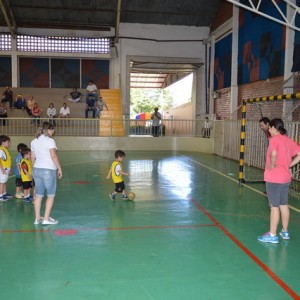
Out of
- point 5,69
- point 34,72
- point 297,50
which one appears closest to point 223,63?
point 297,50

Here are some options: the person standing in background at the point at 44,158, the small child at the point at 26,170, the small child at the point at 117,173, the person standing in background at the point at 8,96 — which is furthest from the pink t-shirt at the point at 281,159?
the person standing in background at the point at 8,96

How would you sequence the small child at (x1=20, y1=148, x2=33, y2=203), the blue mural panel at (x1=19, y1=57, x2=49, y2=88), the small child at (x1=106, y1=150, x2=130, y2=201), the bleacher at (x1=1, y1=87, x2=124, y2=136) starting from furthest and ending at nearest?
the blue mural panel at (x1=19, y1=57, x2=49, y2=88), the bleacher at (x1=1, y1=87, x2=124, y2=136), the small child at (x1=106, y1=150, x2=130, y2=201), the small child at (x1=20, y1=148, x2=33, y2=203)

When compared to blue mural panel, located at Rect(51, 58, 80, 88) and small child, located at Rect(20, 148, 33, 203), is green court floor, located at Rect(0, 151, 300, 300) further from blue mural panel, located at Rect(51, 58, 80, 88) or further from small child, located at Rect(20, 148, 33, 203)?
blue mural panel, located at Rect(51, 58, 80, 88)

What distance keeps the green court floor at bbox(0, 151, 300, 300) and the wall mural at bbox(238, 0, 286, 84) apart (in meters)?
7.43

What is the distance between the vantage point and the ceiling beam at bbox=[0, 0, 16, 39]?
20344mm

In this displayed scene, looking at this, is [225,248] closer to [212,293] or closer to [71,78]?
[212,293]

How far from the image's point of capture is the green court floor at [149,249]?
13.0ft

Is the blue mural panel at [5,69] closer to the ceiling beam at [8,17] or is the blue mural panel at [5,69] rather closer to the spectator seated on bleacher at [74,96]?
the ceiling beam at [8,17]

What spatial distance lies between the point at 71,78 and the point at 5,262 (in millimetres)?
21787

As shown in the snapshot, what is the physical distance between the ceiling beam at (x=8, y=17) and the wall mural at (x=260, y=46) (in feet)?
42.2

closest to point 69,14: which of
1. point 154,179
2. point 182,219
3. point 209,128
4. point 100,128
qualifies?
point 100,128

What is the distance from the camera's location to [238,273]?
4.36m

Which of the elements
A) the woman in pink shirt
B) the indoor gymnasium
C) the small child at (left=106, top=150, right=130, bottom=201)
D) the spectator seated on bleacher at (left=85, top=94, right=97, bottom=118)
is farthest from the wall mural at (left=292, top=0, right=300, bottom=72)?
the spectator seated on bleacher at (left=85, top=94, right=97, bottom=118)

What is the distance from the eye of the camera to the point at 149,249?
5078 millimetres
